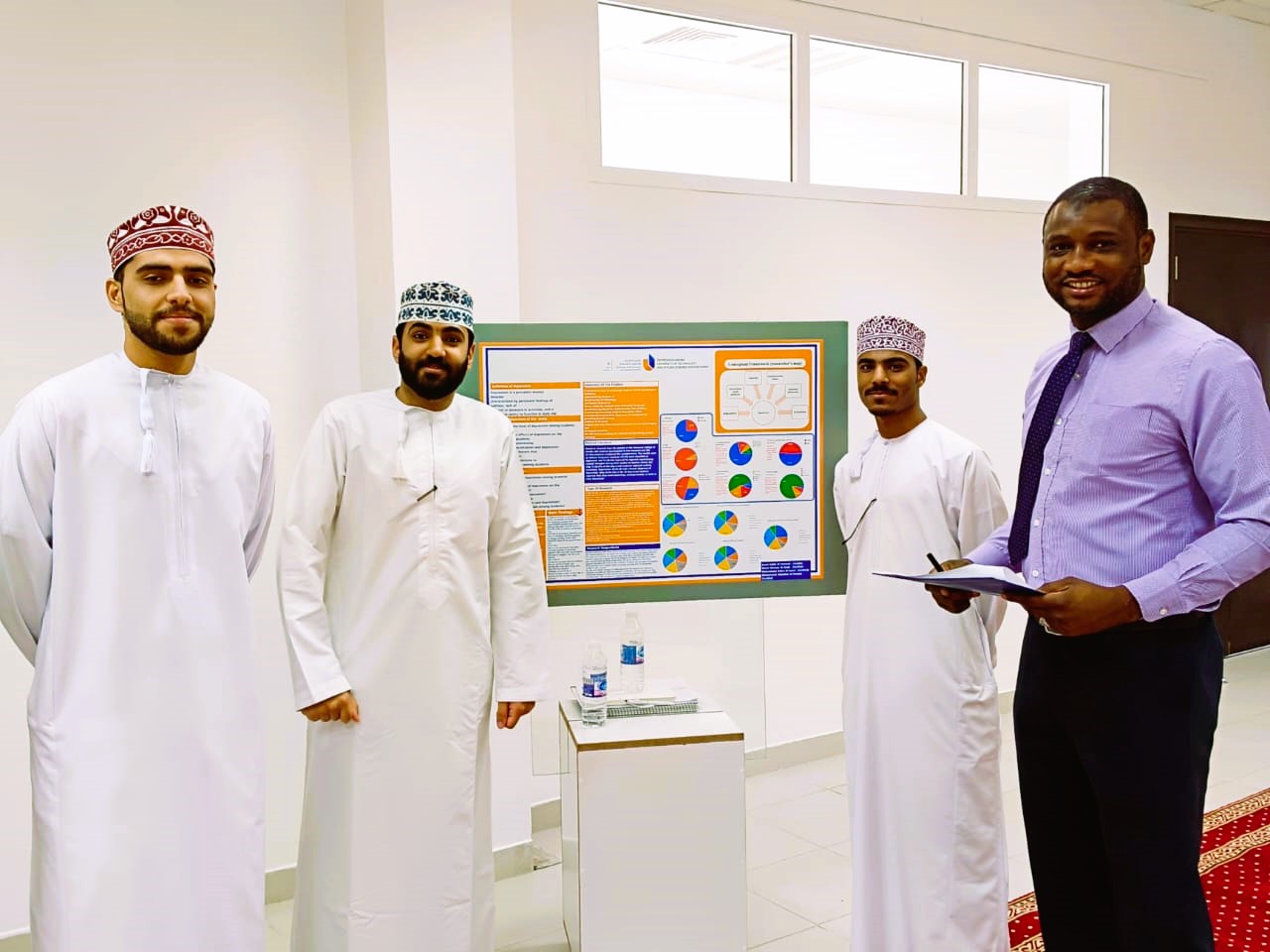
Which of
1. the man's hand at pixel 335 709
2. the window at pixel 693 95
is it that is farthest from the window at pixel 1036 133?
the man's hand at pixel 335 709

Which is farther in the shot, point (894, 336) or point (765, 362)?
point (765, 362)

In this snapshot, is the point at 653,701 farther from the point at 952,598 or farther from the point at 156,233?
→ the point at 156,233

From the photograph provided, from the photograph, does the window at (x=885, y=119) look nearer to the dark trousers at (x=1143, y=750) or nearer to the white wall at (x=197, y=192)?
the white wall at (x=197, y=192)

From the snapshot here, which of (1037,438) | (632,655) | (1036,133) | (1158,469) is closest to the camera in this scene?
(1158,469)

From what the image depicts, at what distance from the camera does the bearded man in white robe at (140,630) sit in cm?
207

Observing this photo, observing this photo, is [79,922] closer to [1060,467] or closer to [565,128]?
Result: [1060,467]

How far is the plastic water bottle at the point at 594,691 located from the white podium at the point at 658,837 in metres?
0.04

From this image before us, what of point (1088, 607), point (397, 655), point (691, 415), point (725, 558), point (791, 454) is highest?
point (691, 415)

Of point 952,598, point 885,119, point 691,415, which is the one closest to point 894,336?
point 691,415

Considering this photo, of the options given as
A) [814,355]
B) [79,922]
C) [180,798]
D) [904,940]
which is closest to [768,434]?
[814,355]

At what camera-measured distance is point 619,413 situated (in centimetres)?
303

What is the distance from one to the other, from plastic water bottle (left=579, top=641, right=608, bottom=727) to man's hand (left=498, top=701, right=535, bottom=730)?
0.73ft

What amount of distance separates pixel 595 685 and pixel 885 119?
10.1 ft

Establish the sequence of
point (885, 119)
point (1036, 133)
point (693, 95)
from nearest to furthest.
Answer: point (693, 95) < point (885, 119) < point (1036, 133)
